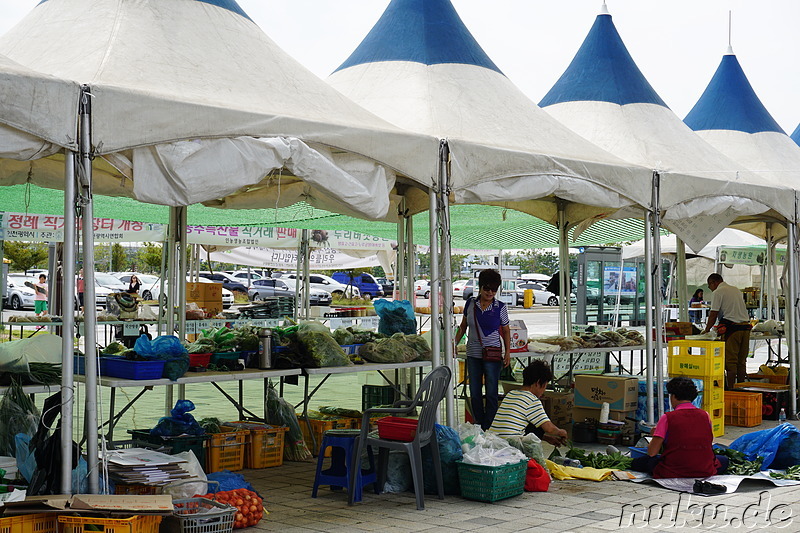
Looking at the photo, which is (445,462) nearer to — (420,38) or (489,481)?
(489,481)

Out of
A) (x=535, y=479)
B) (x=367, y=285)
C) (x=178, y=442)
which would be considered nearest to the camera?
(x=535, y=479)

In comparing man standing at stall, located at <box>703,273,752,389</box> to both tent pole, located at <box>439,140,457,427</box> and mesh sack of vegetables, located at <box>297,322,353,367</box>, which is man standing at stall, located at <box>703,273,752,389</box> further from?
mesh sack of vegetables, located at <box>297,322,353,367</box>

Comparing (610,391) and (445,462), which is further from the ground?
(610,391)

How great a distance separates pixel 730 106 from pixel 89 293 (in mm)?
10812

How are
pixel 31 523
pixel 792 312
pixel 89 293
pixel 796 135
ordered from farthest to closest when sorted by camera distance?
pixel 796 135 → pixel 792 312 → pixel 89 293 → pixel 31 523

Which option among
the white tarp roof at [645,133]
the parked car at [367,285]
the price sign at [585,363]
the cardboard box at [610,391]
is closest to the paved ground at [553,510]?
the cardboard box at [610,391]

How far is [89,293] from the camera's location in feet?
17.2

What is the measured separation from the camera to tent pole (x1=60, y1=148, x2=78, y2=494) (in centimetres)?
512

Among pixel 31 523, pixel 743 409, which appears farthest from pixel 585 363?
pixel 31 523

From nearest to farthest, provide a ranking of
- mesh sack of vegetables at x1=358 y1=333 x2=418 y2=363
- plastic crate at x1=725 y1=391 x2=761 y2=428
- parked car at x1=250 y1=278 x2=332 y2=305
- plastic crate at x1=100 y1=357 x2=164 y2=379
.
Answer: plastic crate at x1=100 y1=357 x2=164 y2=379 < mesh sack of vegetables at x1=358 y1=333 x2=418 y2=363 < plastic crate at x1=725 y1=391 x2=761 y2=428 < parked car at x1=250 y1=278 x2=332 y2=305

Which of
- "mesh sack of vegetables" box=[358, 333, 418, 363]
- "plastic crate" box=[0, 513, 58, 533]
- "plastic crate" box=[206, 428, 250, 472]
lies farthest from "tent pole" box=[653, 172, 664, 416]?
"plastic crate" box=[0, 513, 58, 533]

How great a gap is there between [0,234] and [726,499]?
10.4 meters

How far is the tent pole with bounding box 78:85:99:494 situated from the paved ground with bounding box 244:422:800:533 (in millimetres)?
1191

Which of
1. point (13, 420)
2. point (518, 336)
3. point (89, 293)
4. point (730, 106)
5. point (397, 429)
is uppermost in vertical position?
point (730, 106)
